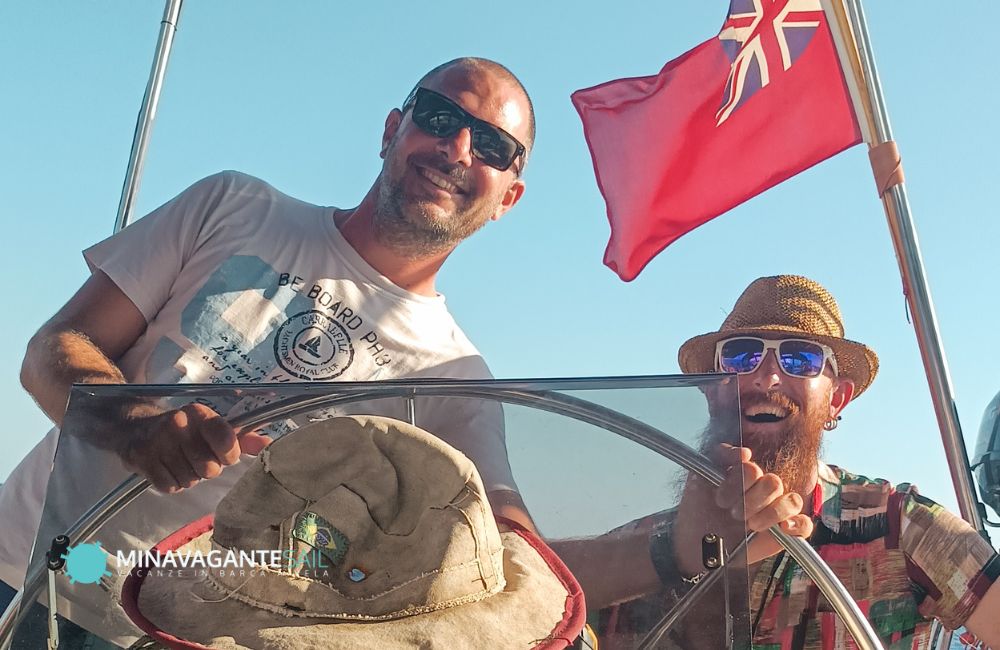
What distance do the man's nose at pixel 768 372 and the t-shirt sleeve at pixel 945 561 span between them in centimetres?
51

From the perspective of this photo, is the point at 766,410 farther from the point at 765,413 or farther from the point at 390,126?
the point at 390,126

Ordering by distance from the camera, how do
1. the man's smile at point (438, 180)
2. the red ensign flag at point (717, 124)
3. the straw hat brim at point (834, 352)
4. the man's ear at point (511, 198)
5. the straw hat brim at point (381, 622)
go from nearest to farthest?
the straw hat brim at point (381, 622) < the man's smile at point (438, 180) < the man's ear at point (511, 198) < the straw hat brim at point (834, 352) < the red ensign flag at point (717, 124)

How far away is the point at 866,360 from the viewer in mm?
3473

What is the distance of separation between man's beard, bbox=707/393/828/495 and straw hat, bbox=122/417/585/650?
5.42ft

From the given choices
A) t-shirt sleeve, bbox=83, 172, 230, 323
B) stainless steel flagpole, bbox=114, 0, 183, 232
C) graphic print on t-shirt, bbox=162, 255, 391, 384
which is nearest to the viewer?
→ graphic print on t-shirt, bbox=162, 255, 391, 384

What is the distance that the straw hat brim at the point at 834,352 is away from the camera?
129 inches

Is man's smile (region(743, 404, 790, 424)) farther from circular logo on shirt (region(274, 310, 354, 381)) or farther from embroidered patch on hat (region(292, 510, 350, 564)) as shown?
embroidered patch on hat (region(292, 510, 350, 564))

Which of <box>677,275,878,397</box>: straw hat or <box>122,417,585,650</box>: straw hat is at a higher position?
<box>677,275,878,397</box>: straw hat

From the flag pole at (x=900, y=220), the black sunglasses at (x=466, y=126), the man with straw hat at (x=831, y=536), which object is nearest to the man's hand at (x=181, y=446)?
the man with straw hat at (x=831, y=536)

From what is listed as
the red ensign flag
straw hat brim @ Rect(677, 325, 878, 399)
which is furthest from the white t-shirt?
the red ensign flag

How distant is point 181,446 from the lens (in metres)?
1.29

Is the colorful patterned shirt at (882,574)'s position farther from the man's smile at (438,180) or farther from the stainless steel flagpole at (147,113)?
the stainless steel flagpole at (147,113)

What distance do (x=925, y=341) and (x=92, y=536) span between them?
271cm

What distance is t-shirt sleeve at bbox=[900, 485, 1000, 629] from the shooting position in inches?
104
